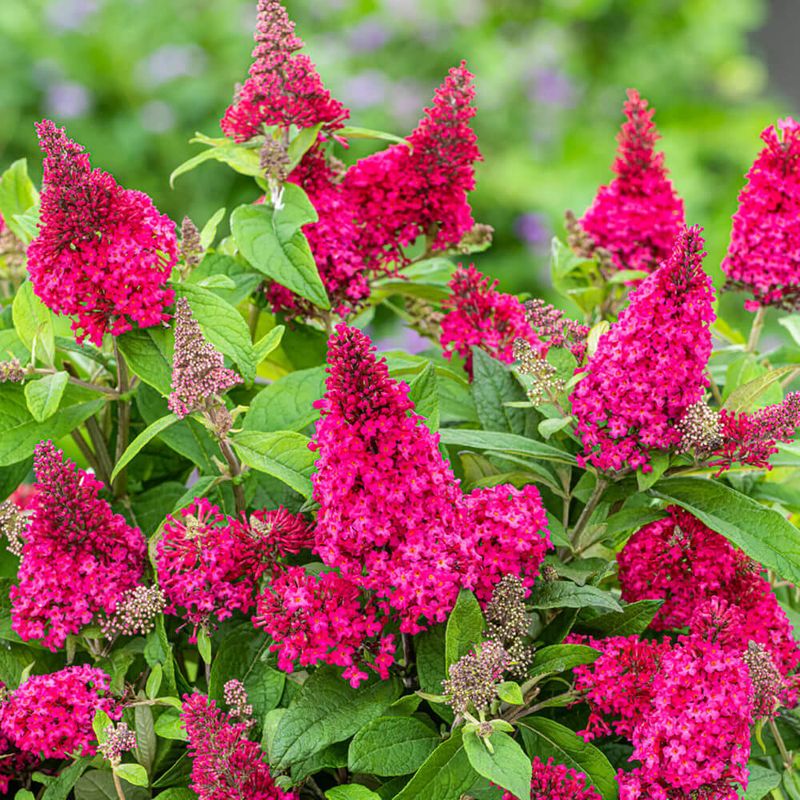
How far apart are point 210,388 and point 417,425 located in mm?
172

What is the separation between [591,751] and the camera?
0.95m

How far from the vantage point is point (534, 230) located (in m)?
4.67

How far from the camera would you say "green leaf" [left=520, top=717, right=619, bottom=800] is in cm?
95

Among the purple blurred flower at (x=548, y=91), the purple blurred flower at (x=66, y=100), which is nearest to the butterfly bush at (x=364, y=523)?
the purple blurred flower at (x=66, y=100)

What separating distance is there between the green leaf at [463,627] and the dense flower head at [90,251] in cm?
37

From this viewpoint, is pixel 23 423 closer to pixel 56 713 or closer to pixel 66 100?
pixel 56 713

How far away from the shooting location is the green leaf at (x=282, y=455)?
96 cm

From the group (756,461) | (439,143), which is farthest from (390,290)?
(756,461)

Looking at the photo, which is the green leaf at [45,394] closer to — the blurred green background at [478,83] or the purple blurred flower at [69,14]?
the blurred green background at [478,83]

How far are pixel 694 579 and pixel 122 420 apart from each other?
586 millimetres

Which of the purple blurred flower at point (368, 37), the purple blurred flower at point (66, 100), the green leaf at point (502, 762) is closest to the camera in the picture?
the green leaf at point (502, 762)

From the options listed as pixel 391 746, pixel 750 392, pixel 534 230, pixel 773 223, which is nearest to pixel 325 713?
pixel 391 746

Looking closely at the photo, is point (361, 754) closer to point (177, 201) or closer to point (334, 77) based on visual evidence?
point (177, 201)

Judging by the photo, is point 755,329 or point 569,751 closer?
point 569,751
